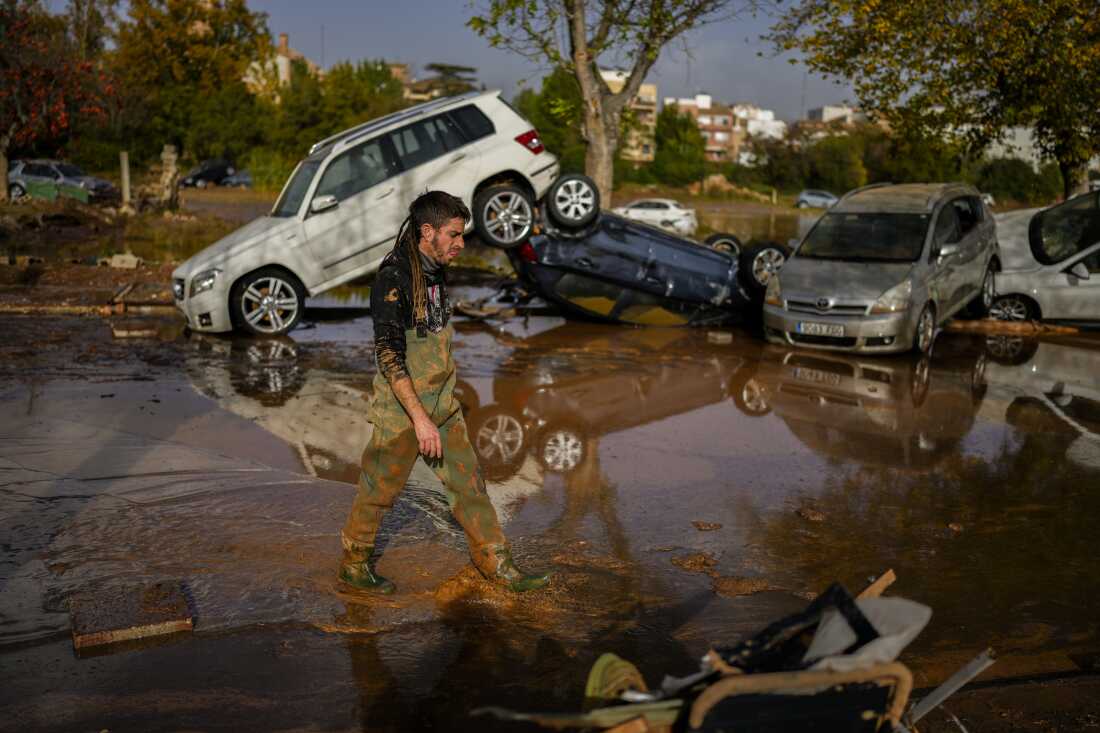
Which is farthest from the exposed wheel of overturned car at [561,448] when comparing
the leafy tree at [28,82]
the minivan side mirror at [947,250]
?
the leafy tree at [28,82]

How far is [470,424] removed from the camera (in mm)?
8438

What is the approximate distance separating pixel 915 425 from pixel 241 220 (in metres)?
23.0

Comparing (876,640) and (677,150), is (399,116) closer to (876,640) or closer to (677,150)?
(876,640)

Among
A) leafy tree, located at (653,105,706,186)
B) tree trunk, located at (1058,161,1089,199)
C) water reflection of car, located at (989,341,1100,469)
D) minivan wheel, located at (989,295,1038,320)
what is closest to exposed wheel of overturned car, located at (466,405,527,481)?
water reflection of car, located at (989,341,1100,469)

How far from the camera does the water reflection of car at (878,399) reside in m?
A: 8.16

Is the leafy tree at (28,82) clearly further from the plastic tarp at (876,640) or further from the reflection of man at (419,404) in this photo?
the plastic tarp at (876,640)

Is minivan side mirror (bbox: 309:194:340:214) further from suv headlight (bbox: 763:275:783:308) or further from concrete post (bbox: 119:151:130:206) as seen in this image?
concrete post (bbox: 119:151:130:206)

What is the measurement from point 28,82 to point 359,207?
1874cm

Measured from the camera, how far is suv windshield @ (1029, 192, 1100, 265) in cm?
1401

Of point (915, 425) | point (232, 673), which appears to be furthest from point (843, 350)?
point (232, 673)

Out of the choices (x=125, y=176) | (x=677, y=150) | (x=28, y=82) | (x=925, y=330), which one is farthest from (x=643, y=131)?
(x=925, y=330)

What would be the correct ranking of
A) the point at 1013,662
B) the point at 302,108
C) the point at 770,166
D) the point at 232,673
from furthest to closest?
the point at 770,166 < the point at 302,108 < the point at 1013,662 < the point at 232,673

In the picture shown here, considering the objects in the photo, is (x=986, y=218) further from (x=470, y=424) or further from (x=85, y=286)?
(x=85, y=286)

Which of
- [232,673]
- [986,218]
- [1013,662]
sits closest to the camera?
[232,673]
